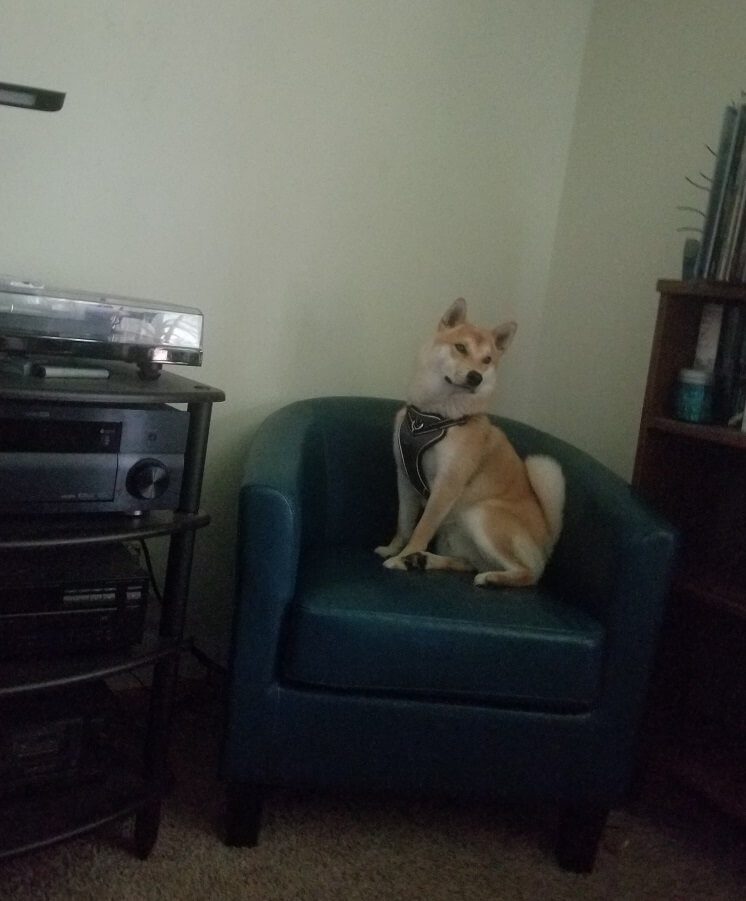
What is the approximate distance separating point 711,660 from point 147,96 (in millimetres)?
1825

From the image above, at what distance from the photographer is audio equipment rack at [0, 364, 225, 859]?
122cm

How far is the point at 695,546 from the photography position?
1920 millimetres

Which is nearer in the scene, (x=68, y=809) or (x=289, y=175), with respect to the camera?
(x=68, y=809)

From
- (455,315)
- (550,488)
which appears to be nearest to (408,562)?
(550,488)

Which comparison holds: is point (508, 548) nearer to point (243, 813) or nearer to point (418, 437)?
point (418, 437)

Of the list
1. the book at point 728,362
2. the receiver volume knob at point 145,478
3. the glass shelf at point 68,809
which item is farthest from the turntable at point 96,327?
the book at point 728,362

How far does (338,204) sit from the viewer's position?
6.89 ft

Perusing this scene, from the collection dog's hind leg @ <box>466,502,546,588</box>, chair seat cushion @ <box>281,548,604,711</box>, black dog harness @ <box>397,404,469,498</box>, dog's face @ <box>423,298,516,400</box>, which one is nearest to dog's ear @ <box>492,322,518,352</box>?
dog's face @ <box>423,298,516,400</box>

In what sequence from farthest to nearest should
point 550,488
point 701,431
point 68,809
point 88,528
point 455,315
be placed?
point 455,315, point 550,488, point 701,431, point 68,809, point 88,528

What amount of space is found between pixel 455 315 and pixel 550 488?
1.56 ft

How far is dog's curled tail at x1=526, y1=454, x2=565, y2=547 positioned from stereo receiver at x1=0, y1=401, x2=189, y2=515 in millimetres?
871

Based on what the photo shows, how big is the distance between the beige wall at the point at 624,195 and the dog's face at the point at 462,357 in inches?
17.9

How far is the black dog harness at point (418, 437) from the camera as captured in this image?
187 centimetres

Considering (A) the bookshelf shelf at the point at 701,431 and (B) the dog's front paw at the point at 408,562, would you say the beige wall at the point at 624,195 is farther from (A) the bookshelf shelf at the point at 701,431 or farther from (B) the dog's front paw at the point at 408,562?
(B) the dog's front paw at the point at 408,562
